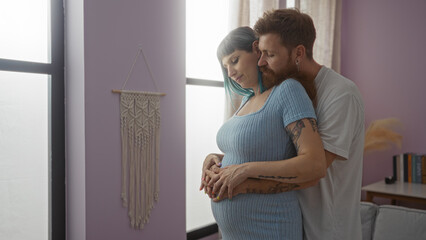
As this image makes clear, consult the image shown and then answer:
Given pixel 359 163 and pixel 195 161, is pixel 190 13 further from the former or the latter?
pixel 359 163

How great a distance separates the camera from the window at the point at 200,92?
8.65ft

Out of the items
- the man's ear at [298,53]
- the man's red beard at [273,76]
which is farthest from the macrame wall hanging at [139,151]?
the man's ear at [298,53]

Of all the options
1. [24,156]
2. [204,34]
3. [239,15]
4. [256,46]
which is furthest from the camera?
[204,34]

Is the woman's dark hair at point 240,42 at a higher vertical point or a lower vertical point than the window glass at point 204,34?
lower

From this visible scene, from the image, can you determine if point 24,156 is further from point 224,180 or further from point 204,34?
point 204,34

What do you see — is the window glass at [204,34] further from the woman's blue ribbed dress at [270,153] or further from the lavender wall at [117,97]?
the woman's blue ribbed dress at [270,153]

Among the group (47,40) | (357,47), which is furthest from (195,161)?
(357,47)

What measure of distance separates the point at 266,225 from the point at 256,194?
94 mm

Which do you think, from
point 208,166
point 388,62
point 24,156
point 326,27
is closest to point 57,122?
point 24,156

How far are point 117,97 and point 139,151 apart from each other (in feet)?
1.06

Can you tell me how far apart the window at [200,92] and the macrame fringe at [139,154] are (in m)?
0.57

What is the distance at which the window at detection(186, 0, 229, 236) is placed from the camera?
8.65 feet

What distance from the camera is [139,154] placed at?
201cm

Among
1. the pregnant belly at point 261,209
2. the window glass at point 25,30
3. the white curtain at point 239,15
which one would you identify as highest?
the white curtain at point 239,15
